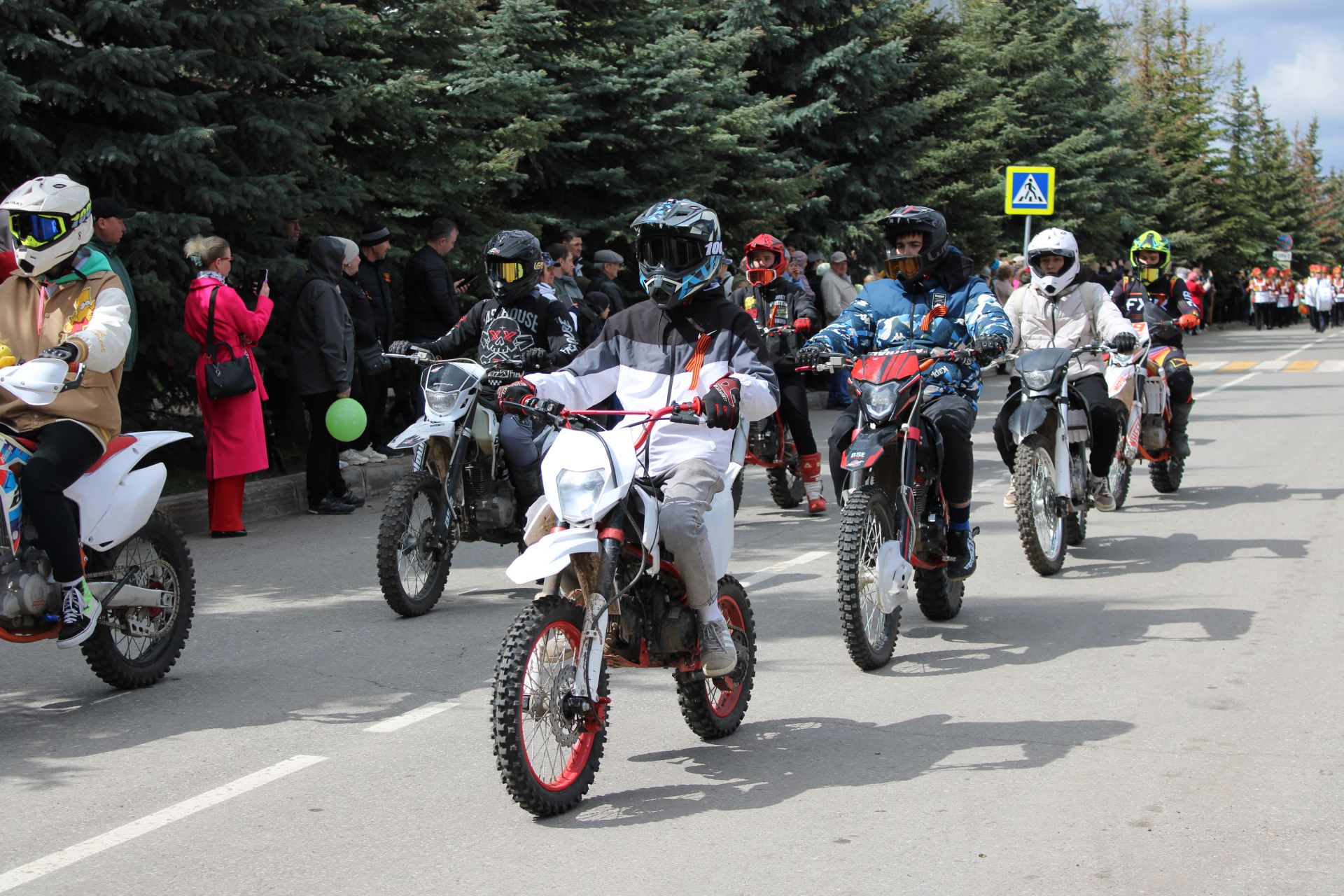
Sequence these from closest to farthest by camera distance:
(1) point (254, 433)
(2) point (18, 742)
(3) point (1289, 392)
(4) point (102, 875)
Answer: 1. (4) point (102, 875)
2. (2) point (18, 742)
3. (1) point (254, 433)
4. (3) point (1289, 392)

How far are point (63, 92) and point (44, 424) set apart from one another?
5.90 m

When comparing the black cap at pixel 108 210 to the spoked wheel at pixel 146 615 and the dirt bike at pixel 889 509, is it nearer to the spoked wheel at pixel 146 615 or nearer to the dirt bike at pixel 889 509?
the spoked wheel at pixel 146 615

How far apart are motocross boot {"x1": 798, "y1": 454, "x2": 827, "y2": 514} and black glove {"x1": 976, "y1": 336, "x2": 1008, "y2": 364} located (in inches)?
178

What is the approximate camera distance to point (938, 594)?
8.01 m

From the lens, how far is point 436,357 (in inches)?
367

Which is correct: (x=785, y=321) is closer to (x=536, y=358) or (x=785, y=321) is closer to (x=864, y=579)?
(x=536, y=358)

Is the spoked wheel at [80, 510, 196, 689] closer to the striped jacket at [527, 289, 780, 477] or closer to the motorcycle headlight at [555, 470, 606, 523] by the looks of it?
the striped jacket at [527, 289, 780, 477]

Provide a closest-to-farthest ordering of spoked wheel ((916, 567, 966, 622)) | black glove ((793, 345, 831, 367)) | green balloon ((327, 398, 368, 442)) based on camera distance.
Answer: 1. black glove ((793, 345, 831, 367))
2. spoked wheel ((916, 567, 966, 622))
3. green balloon ((327, 398, 368, 442))

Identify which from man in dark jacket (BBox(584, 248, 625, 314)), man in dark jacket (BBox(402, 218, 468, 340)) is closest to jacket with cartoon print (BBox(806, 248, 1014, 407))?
man in dark jacket (BBox(402, 218, 468, 340))

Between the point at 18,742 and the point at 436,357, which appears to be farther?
the point at 436,357

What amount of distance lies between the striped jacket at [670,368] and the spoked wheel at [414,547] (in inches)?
103

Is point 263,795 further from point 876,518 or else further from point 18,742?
point 876,518

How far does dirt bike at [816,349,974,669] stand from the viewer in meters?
6.86

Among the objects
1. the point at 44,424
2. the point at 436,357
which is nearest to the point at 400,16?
the point at 436,357
